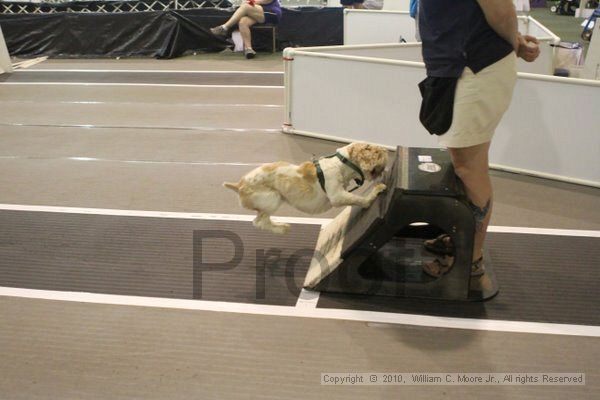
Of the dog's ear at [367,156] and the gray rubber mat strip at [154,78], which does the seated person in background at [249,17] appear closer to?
the gray rubber mat strip at [154,78]

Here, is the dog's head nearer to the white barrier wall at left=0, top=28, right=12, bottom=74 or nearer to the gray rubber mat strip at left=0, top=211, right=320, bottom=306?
the gray rubber mat strip at left=0, top=211, right=320, bottom=306

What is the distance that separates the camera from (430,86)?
6.12 ft

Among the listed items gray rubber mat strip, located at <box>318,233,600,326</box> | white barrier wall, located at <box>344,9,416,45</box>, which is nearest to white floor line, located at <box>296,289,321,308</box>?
gray rubber mat strip, located at <box>318,233,600,326</box>

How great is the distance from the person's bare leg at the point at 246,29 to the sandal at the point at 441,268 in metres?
6.44

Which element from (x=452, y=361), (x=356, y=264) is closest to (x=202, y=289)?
(x=356, y=264)

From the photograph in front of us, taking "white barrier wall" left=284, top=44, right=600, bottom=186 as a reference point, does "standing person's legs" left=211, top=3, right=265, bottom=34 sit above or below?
above

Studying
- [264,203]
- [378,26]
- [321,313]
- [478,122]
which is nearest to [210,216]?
[264,203]

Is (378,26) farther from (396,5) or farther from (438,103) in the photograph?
(438,103)

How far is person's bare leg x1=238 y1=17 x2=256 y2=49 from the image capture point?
7883 millimetres

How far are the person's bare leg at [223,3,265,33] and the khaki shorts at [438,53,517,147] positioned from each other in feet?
21.8

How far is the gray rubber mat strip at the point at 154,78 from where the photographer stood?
6387 millimetres

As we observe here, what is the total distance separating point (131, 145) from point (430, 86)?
3.02 metres

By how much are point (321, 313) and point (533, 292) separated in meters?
0.96

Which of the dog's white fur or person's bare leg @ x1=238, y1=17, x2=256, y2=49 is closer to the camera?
the dog's white fur
